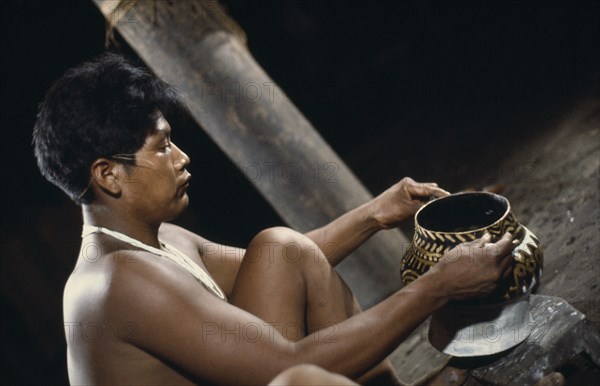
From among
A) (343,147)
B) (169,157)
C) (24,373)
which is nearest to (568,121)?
(343,147)

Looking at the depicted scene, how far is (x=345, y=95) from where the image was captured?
8695 mm

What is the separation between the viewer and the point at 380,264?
409cm

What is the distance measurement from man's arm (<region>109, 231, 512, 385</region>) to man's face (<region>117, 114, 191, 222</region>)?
0.33 metres

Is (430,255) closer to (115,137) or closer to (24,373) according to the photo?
(115,137)

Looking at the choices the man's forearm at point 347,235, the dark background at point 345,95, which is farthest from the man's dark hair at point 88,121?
the dark background at point 345,95

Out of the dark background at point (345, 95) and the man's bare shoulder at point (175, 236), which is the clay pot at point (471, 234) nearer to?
the man's bare shoulder at point (175, 236)

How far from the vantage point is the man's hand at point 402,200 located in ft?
9.87

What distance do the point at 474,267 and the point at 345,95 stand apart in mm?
6624

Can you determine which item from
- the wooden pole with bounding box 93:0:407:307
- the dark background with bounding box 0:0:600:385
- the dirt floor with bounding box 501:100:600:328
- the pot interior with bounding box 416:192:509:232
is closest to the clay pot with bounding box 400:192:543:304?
the pot interior with bounding box 416:192:509:232

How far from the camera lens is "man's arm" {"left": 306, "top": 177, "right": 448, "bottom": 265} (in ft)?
10.2

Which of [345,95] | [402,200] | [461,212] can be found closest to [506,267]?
[461,212]

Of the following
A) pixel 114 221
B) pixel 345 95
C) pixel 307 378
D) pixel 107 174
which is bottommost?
pixel 345 95

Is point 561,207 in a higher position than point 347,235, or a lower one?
lower

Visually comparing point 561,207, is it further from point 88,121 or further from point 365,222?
point 88,121
